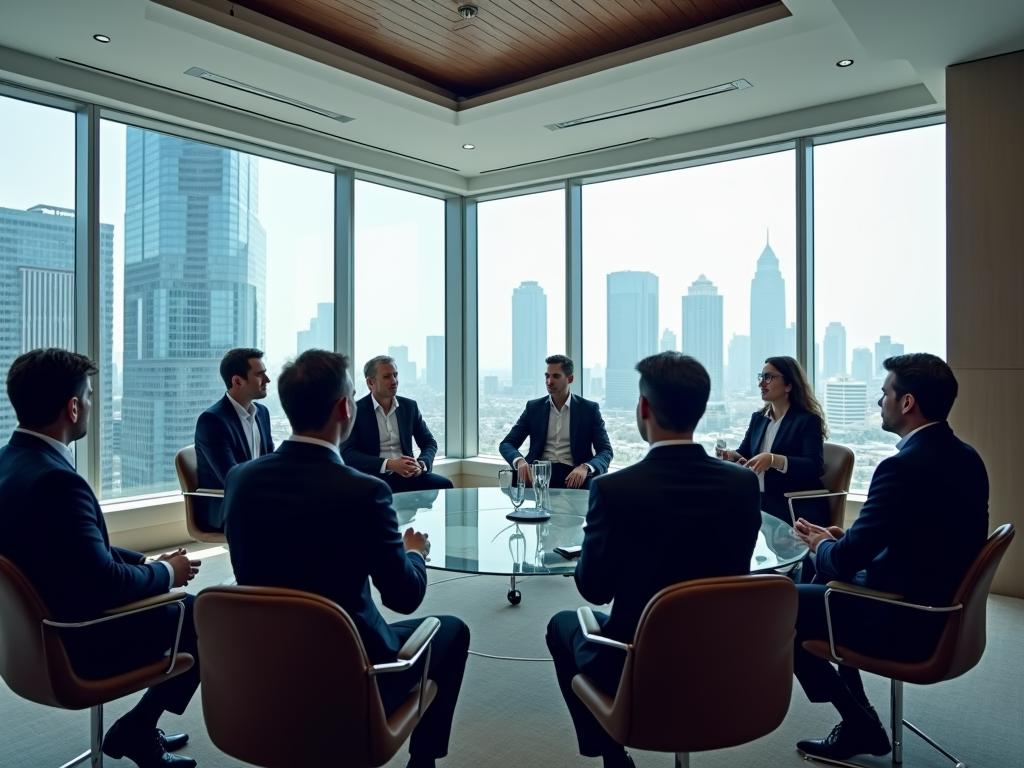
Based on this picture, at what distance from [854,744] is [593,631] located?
50.8 inches

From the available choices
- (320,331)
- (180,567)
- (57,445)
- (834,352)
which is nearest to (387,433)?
(320,331)

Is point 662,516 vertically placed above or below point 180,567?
above

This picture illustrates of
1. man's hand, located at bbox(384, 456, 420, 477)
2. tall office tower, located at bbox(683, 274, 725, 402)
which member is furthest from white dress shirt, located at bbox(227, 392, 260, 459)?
tall office tower, located at bbox(683, 274, 725, 402)

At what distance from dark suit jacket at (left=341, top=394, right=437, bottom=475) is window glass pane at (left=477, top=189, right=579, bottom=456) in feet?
7.26

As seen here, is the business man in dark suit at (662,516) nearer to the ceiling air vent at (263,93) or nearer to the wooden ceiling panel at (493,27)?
the wooden ceiling panel at (493,27)

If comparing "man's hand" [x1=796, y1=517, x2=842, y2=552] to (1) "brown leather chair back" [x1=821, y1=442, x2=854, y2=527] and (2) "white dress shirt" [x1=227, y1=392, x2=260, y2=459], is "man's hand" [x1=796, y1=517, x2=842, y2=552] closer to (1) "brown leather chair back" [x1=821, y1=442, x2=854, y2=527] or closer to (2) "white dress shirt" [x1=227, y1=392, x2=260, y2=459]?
(1) "brown leather chair back" [x1=821, y1=442, x2=854, y2=527]

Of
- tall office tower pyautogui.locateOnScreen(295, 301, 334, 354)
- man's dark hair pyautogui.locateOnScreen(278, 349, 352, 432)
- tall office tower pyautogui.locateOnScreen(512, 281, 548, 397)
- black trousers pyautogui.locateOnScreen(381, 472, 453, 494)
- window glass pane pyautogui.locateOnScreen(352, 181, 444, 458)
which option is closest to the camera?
man's dark hair pyautogui.locateOnScreen(278, 349, 352, 432)

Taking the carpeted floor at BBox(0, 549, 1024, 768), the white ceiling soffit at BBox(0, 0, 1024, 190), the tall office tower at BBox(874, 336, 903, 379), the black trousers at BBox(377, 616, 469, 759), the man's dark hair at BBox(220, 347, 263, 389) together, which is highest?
the white ceiling soffit at BBox(0, 0, 1024, 190)

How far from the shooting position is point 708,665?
67.9 inches

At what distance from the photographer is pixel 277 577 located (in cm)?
182

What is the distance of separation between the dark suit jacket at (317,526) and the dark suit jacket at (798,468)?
2.71 m

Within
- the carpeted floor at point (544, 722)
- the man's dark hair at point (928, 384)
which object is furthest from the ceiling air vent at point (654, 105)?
the carpeted floor at point (544, 722)

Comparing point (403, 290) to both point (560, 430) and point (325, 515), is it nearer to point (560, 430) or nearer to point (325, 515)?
point (560, 430)

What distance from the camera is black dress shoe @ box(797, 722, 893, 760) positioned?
2.55 meters
